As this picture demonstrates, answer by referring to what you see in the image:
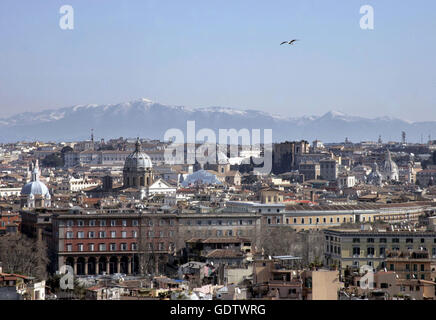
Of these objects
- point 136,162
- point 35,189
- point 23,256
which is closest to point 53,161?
point 136,162

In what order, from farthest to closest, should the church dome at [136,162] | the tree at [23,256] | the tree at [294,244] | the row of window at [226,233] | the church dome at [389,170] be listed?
the church dome at [389,170], the church dome at [136,162], the row of window at [226,233], the tree at [294,244], the tree at [23,256]

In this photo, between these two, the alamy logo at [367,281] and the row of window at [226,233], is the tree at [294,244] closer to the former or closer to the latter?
the row of window at [226,233]

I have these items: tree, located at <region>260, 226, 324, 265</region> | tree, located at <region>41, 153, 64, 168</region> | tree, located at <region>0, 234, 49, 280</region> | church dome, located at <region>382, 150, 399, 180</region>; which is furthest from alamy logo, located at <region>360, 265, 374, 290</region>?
tree, located at <region>41, 153, 64, 168</region>

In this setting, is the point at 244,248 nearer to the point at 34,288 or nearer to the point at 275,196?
the point at 34,288

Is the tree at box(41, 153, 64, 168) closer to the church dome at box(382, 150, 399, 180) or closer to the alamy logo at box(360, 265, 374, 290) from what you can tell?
the church dome at box(382, 150, 399, 180)

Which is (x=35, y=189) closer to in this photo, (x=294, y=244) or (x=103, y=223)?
(x=103, y=223)

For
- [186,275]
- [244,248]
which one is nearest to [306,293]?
[186,275]

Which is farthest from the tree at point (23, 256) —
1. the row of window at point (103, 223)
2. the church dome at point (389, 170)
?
the church dome at point (389, 170)

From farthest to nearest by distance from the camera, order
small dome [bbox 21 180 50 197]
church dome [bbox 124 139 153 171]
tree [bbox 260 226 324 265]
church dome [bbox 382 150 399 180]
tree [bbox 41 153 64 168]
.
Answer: tree [bbox 41 153 64 168], church dome [bbox 382 150 399 180], church dome [bbox 124 139 153 171], small dome [bbox 21 180 50 197], tree [bbox 260 226 324 265]
